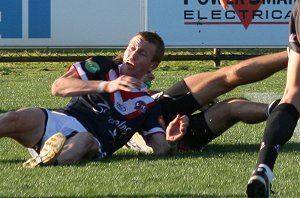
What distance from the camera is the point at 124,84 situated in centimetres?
586

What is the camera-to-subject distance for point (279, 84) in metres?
12.0

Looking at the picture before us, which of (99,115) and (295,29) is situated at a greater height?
(295,29)

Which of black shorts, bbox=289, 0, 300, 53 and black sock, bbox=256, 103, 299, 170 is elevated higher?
black shorts, bbox=289, 0, 300, 53

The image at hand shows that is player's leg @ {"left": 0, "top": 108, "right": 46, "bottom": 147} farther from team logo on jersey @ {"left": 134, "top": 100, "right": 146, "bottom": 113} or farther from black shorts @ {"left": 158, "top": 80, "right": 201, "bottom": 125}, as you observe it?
black shorts @ {"left": 158, "top": 80, "right": 201, "bottom": 125}

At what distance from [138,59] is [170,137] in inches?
23.7

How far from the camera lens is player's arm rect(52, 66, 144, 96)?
19.3 ft

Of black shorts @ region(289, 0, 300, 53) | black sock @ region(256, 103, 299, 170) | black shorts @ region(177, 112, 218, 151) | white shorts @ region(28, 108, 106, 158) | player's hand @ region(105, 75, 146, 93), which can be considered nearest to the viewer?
black sock @ region(256, 103, 299, 170)

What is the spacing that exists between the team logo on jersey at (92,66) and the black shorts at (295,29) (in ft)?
5.85

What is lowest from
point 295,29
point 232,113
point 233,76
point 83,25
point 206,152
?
point 83,25

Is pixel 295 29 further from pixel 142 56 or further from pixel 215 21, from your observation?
pixel 215 21

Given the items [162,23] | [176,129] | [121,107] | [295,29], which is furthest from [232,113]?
[162,23]

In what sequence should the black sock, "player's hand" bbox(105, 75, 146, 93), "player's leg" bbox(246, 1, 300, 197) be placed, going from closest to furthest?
"player's leg" bbox(246, 1, 300, 197), the black sock, "player's hand" bbox(105, 75, 146, 93)

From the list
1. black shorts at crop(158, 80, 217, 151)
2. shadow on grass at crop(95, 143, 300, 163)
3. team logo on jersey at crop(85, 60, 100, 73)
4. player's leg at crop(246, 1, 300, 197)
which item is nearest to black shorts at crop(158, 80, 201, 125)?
black shorts at crop(158, 80, 217, 151)

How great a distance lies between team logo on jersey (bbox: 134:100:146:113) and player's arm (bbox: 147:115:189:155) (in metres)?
0.17
